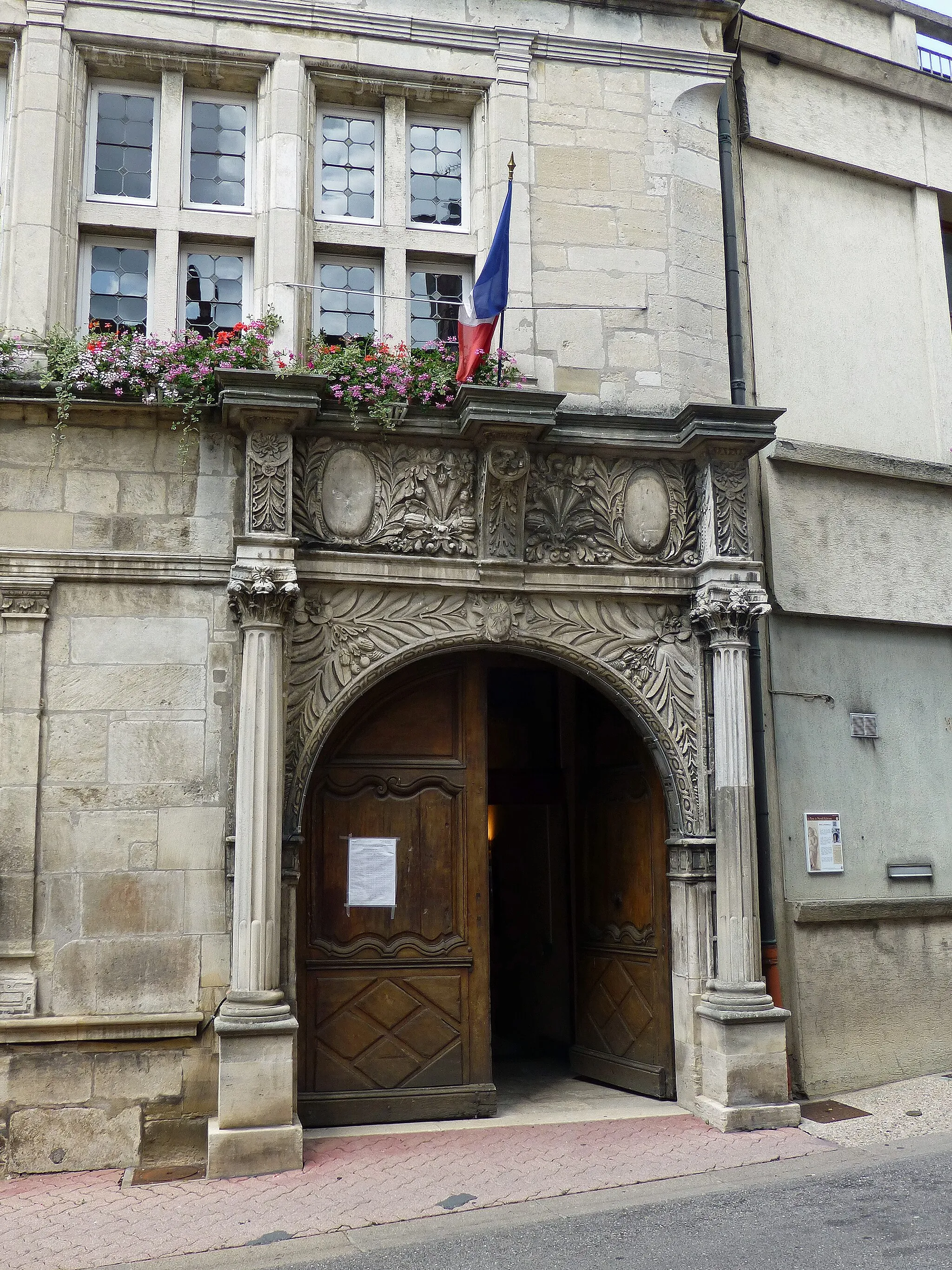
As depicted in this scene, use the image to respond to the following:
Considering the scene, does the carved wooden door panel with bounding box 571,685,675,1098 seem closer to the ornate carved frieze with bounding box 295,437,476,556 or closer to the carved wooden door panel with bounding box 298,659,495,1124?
the carved wooden door panel with bounding box 298,659,495,1124

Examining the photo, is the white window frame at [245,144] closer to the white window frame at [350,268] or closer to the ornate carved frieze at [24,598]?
the white window frame at [350,268]

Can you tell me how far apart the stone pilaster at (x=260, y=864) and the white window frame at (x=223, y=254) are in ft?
4.27

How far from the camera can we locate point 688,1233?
213 inches

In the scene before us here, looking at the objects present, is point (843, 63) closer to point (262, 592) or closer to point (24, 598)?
point (262, 592)

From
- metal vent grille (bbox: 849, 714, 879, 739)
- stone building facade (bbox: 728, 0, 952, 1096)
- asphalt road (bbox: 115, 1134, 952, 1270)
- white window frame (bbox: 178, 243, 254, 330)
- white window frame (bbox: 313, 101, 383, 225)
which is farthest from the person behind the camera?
metal vent grille (bbox: 849, 714, 879, 739)

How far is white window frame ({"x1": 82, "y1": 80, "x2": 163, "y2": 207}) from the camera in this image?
782cm

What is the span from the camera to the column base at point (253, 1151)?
20.8 feet

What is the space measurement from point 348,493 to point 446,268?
1.98m

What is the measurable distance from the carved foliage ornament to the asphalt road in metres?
2.33

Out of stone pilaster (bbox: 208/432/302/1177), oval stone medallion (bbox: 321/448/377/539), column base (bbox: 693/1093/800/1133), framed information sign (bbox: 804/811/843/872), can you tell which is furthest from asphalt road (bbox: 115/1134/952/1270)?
oval stone medallion (bbox: 321/448/377/539)

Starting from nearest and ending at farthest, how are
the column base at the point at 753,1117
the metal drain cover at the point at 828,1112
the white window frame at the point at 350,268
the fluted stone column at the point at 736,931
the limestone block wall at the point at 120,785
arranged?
the limestone block wall at the point at 120,785 → the column base at the point at 753,1117 → the fluted stone column at the point at 736,931 → the metal drain cover at the point at 828,1112 → the white window frame at the point at 350,268

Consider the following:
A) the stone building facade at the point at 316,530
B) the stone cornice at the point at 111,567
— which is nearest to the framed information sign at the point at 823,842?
the stone building facade at the point at 316,530

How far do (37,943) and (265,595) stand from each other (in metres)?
2.38

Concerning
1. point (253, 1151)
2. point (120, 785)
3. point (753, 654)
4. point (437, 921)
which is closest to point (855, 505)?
point (753, 654)
